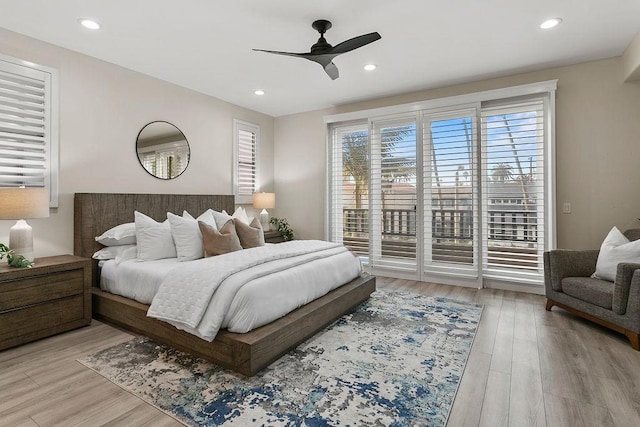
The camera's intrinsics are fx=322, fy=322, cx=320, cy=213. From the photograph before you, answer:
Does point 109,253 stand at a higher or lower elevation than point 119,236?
lower

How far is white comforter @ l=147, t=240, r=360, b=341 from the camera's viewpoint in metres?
2.29

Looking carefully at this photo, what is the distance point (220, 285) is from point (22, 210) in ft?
6.08

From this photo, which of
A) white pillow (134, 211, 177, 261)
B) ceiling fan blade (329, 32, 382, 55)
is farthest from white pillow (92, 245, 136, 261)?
ceiling fan blade (329, 32, 382, 55)

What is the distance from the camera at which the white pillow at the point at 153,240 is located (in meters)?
3.30

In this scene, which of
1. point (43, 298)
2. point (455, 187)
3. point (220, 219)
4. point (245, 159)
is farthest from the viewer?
Result: point (245, 159)

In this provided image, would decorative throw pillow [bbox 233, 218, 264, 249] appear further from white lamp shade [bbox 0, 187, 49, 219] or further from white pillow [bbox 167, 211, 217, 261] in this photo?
white lamp shade [bbox 0, 187, 49, 219]

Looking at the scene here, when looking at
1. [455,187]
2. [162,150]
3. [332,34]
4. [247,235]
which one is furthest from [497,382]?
[162,150]

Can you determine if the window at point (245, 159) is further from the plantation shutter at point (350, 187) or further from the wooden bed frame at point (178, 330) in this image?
the plantation shutter at point (350, 187)

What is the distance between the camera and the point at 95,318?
328cm

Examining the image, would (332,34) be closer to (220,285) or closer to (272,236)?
(220,285)

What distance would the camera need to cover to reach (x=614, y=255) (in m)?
2.99

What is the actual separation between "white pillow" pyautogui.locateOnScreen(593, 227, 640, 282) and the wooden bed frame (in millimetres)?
2228

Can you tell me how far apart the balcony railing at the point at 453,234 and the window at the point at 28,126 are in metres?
3.96

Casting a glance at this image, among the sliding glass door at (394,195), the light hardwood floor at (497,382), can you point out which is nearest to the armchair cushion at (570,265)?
the light hardwood floor at (497,382)
